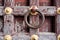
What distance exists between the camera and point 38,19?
155cm

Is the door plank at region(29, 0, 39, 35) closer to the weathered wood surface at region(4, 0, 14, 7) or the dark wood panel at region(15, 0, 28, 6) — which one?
the dark wood panel at region(15, 0, 28, 6)

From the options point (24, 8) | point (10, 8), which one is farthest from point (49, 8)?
point (10, 8)

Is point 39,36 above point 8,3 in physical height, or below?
below

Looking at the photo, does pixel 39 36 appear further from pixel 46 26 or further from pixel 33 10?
pixel 33 10

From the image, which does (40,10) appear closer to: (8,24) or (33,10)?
(33,10)

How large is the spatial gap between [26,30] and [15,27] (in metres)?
0.10

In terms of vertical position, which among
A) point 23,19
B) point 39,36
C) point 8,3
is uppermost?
point 8,3

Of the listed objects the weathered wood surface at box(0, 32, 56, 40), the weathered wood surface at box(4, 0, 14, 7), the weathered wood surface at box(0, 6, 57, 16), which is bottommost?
the weathered wood surface at box(0, 32, 56, 40)

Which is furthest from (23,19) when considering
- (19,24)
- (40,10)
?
(40,10)

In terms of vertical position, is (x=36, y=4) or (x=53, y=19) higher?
(x=36, y=4)

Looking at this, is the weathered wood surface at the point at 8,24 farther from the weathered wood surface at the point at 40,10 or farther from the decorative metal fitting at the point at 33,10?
the decorative metal fitting at the point at 33,10

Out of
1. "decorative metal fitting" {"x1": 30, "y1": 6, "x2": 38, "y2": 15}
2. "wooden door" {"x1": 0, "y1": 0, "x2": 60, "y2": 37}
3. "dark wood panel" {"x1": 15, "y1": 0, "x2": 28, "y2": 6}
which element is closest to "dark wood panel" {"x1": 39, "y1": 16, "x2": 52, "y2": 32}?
"wooden door" {"x1": 0, "y1": 0, "x2": 60, "y2": 37}

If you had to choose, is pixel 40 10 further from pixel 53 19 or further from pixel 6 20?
pixel 6 20

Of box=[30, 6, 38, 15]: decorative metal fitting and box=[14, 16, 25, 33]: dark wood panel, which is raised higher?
box=[30, 6, 38, 15]: decorative metal fitting
